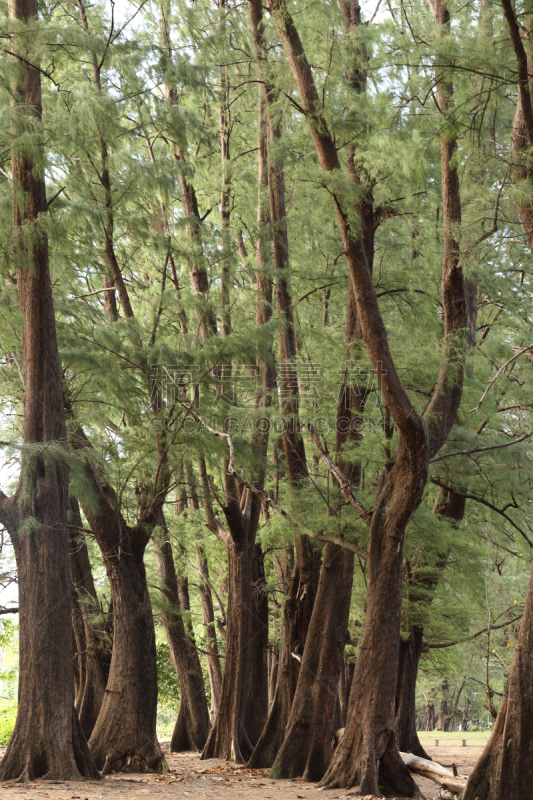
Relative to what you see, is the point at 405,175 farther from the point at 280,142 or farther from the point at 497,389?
the point at 497,389

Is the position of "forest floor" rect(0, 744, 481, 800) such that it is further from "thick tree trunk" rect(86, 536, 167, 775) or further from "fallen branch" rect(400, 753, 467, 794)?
"thick tree trunk" rect(86, 536, 167, 775)

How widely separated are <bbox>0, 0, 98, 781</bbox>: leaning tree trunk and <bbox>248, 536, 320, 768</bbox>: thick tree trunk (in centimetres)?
401

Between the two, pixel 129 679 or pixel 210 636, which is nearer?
pixel 129 679

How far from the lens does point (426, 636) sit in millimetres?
13359

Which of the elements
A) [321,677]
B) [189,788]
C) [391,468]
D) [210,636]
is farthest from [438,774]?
[210,636]

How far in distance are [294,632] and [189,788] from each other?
3.46m

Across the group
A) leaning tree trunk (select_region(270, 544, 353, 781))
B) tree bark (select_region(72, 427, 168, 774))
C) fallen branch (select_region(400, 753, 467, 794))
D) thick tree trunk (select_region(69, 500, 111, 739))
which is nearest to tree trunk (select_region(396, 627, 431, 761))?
leaning tree trunk (select_region(270, 544, 353, 781))

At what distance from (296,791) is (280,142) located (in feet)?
23.6

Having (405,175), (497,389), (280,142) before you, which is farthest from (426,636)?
(280,142)

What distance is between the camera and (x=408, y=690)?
1273cm

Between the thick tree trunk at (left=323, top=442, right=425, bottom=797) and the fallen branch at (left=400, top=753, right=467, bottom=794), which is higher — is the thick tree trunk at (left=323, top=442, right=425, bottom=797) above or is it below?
above

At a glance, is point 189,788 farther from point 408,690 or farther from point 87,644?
point 408,690

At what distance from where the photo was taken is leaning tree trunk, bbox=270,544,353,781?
9219 millimetres

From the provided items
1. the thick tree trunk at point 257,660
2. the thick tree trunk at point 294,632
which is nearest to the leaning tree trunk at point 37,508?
the thick tree trunk at point 294,632
